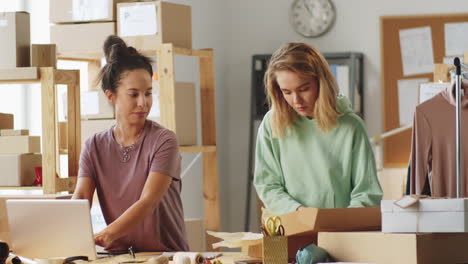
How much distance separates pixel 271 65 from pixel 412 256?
0.89 metres

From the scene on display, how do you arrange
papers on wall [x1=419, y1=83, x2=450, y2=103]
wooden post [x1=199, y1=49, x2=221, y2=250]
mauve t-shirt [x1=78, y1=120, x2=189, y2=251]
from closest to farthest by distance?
mauve t-shirt [x1=78, y1=120, x2=189, y2=251], papers on wall [x1=419, y1=83, x2=450, y2=103], wooden post [x1=199, y1=49, x2=221, y2=250]

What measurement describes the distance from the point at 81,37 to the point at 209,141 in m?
0.89

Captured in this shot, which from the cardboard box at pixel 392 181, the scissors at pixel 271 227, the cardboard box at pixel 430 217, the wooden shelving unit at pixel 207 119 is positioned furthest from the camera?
the cardboard box at pixel 392 181

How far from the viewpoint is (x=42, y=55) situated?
3.32m

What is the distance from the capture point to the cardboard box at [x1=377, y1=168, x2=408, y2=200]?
571 cm

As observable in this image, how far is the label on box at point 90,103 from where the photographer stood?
397cm

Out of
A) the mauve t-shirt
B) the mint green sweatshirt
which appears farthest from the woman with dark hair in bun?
the mint green sweatshirt

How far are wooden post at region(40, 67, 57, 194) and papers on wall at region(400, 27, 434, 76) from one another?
3.31m

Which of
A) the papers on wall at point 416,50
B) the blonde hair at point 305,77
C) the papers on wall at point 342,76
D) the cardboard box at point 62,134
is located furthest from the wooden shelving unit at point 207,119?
the papers on wall at point 416,50

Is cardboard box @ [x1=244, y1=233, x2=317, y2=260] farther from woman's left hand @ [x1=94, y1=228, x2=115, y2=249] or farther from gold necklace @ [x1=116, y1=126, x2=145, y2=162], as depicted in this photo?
gold necklace @ [x1=116, y1=126, x2=145, y2=162]

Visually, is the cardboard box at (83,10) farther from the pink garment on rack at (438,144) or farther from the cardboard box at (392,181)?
the cardboard box at (392,181)

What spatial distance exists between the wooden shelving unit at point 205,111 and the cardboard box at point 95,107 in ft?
0.69

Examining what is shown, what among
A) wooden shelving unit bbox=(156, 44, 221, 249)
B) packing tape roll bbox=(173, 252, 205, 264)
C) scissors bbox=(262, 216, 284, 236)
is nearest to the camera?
scissors bbox=(262, 216, 284, 236)

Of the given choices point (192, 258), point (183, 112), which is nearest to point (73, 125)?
point (183, 112)
